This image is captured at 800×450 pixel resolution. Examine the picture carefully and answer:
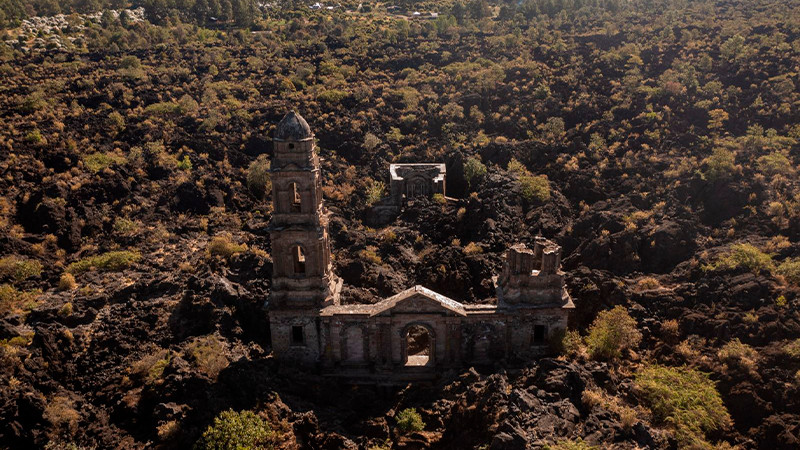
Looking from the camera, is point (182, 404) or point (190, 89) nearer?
point (182, 404)

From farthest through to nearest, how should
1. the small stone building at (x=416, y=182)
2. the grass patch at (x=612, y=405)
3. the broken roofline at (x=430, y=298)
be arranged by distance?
the small stone building at (x=416, y=182) → the broken roofline at (x=430, y=298) → the grass patch at (x=612, y=405)

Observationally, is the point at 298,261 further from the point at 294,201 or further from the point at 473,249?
the point at 473,249

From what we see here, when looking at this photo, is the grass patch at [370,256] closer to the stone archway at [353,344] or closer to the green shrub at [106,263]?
the stone archway at [353,344]

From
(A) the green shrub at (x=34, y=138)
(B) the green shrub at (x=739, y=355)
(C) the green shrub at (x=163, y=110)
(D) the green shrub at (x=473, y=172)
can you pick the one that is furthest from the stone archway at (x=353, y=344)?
(C) the green shrub at (x=163, y=110)

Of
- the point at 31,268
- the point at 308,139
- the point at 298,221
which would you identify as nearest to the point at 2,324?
the point at 31,268

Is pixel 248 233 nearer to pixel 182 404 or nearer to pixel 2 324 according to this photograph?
pixel 2 324

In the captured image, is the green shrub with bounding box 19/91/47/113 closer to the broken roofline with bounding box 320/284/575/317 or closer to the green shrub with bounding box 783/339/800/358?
the broken roofline with bounding box 320/284/575/317
